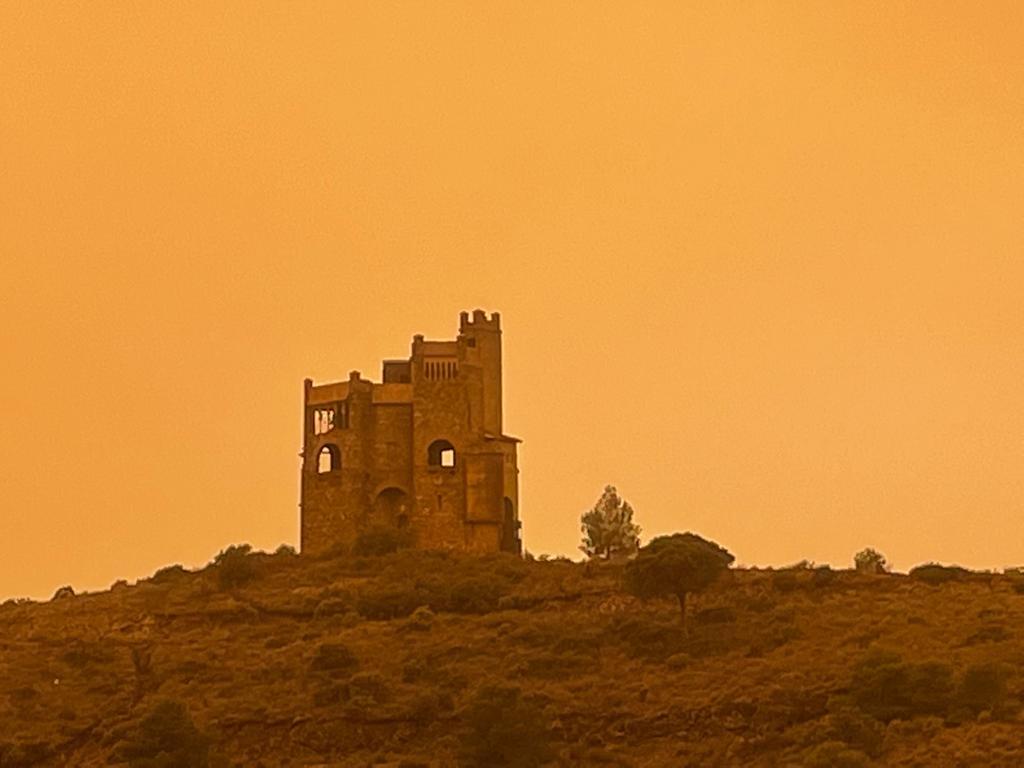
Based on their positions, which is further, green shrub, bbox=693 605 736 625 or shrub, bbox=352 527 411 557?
shrub, bbox=352 527 411 557

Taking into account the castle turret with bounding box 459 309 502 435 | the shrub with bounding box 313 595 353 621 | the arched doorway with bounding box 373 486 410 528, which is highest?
the castle turret with bounding box 459 309 502 435

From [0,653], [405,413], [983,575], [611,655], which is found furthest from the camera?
[405,413]

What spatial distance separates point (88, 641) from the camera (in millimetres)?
82562

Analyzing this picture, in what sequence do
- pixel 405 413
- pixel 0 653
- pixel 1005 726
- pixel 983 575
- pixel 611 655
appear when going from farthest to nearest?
pixel 405 413 < pixel 983 575 < pixel 0 653 < pixel 611 655 < pixel 1005 726

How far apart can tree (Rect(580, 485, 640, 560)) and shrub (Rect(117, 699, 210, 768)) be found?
125 feet

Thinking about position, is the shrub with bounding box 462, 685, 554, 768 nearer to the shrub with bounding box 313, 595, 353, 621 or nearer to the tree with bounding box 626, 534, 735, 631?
the tree with bounding box 626, 534, 735, 631

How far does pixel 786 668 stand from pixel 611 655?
707 centimetres

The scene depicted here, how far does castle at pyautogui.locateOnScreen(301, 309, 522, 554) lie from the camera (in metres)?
93.6

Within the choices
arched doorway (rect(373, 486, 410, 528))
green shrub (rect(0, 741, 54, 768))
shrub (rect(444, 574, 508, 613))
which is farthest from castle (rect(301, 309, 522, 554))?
green shrub (rect(0, 741, 54, 768))

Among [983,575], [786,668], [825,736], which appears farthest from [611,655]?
[983,575]

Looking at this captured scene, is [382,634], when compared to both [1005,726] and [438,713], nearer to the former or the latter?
[438,713]

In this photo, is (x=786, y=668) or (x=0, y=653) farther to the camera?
(x=0, y=653)

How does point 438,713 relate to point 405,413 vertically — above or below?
below

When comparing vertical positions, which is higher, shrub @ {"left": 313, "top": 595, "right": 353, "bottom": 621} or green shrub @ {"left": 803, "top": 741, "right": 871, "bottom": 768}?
shrub @ {"left": 313, "top": 595, "right": 353, "bottom": 621}
